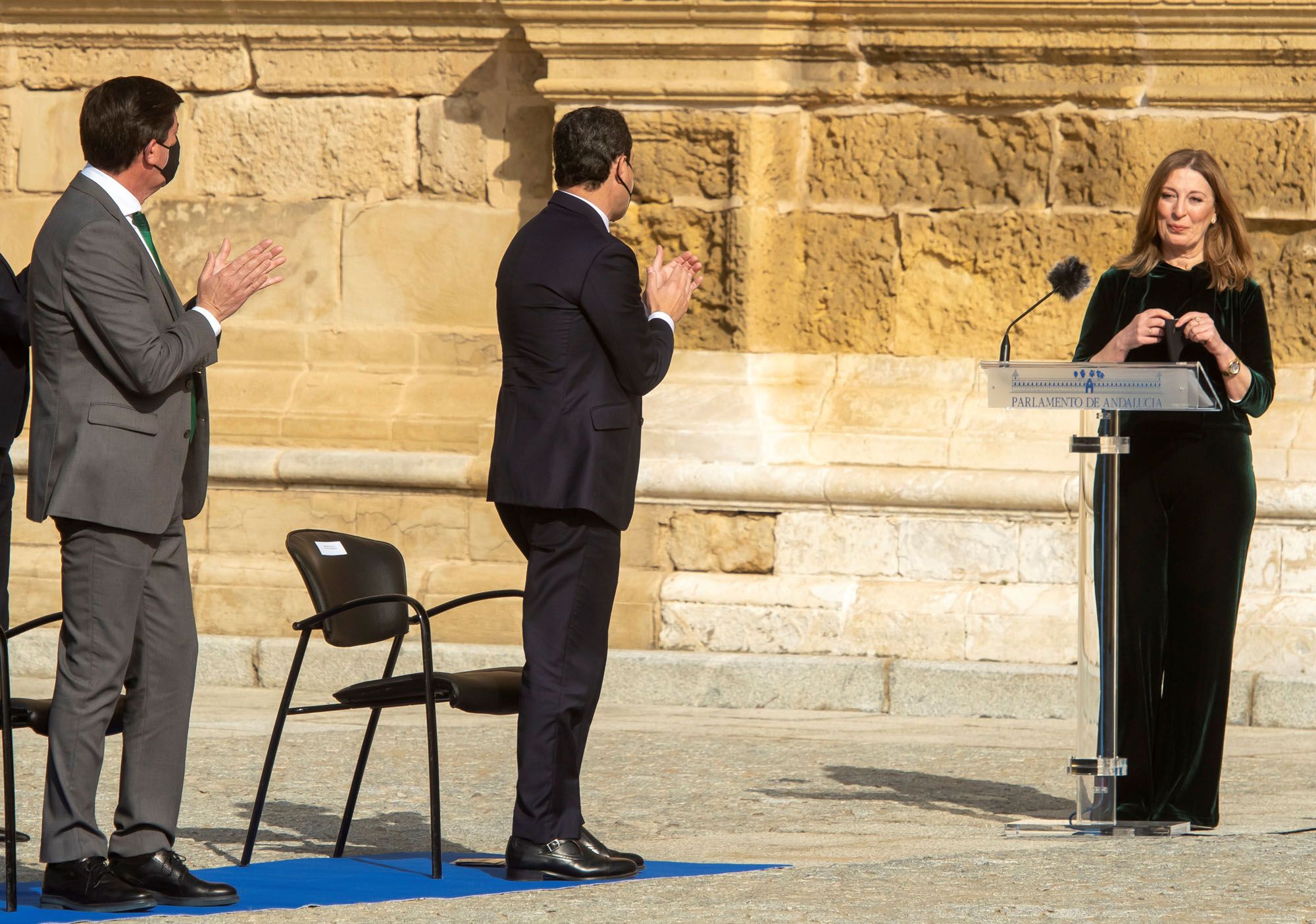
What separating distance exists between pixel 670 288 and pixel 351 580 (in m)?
1.12

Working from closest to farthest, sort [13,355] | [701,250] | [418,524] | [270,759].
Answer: [270,759]
[13,355]
[701,250]
[418,524]

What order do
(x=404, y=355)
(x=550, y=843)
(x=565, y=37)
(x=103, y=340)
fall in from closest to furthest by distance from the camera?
(x=103, y=340) → (x=550, y=843) → (x=565, y=37) → (x=404, y=355)

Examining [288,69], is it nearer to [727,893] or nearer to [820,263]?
[820,263]

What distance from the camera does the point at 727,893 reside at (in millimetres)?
4359

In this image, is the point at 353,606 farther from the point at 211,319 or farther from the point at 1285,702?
the point at 1285,702

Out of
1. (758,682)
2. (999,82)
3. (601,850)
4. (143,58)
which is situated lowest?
(601,850)

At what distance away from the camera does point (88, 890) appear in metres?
4.28

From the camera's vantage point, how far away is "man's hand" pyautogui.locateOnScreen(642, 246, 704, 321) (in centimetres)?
487

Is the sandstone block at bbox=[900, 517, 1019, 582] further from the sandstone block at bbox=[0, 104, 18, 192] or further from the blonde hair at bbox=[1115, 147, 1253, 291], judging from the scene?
the sandstone block at bbox=[0, 104, 18, 192]

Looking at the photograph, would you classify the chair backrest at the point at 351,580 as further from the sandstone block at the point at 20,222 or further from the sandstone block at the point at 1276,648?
the sandstone block at the point at 20,222

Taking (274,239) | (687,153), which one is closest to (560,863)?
(687,153)

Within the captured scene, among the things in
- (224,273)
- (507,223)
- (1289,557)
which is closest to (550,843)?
(224,273)

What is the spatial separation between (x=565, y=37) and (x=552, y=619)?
14.2 ft

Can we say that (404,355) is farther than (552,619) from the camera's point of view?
Yes
